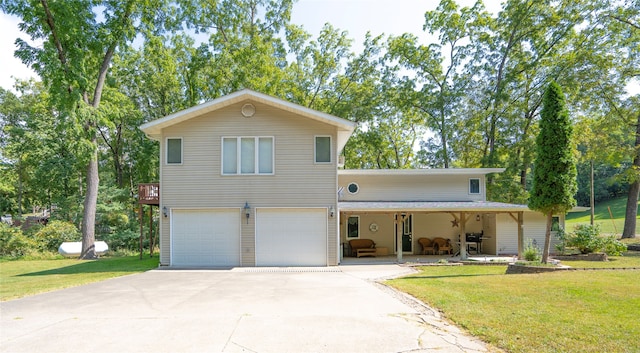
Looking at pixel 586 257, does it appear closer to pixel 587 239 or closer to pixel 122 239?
pixel 587 239

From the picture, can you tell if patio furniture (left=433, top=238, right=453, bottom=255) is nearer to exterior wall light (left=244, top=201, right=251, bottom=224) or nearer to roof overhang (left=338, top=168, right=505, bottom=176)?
roof overhang (left=338, top=168, right=505, bottom=176)

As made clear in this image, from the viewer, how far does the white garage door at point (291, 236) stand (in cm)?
1335

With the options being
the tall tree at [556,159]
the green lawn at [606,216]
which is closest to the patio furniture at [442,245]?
the tall tree at [556,159]

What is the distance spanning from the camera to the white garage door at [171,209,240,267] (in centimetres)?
1338

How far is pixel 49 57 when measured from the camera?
52.4 ft

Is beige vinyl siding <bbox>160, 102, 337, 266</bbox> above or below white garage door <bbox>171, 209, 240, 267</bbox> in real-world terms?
above

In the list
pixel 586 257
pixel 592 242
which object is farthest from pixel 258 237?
pixel 592 242

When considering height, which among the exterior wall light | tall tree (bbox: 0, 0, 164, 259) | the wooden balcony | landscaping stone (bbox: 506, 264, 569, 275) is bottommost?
landscaping stone (bbox: 506, 264, 569, 275)

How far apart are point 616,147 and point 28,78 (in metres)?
37.9

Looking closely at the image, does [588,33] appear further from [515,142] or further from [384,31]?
[384,31]

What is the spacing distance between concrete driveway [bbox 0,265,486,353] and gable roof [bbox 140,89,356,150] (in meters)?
5.62

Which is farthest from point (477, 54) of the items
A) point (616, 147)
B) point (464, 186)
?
point (464, 186)

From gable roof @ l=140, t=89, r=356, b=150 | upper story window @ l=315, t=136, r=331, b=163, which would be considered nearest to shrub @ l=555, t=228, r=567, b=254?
gable roof @ l=140, t=89, r=356, b=150

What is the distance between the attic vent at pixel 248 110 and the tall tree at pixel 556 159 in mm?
9117
